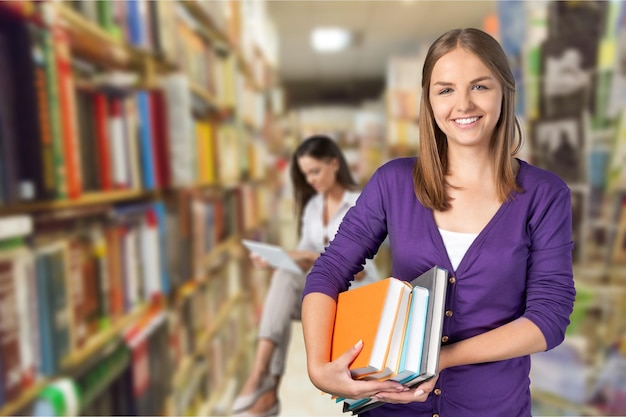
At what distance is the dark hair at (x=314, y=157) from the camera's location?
1.63m

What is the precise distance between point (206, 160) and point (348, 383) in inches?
64.4

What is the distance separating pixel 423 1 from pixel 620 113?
102cm

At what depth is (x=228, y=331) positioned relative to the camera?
8.45ft

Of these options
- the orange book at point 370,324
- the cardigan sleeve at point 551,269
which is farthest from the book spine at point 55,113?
the cardigan sleeve at point 551,269

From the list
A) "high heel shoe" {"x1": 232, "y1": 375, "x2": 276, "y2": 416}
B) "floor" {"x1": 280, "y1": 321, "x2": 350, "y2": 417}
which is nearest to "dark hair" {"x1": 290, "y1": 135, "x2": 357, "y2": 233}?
"floor" {"x1": 280, "y1": 321, "x2": 350, "y2": 417}

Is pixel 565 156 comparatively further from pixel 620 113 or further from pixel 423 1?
pixel 423 1

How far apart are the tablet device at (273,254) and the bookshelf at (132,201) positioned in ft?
1.49

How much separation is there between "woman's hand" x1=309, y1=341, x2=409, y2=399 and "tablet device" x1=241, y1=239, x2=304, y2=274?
0.65m

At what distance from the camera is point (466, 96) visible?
0.81 metres

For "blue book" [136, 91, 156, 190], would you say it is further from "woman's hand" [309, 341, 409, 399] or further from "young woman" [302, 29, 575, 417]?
"woman's hand" [309, 341, 409, 399]

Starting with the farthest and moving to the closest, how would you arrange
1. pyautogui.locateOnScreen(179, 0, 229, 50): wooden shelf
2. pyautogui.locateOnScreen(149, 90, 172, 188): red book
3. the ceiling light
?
the ceiling light → pyautogui.locateOnScreen(179, 0, 229, 50): wooden shelf → pyautogui.locateOnScreen(149, 90, 172, 188): red book

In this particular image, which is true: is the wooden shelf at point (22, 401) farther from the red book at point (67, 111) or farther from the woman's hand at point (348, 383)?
the woman's hand at point (348, 383)

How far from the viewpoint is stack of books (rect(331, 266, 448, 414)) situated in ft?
2.40

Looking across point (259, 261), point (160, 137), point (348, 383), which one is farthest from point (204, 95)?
point (348, 383)
